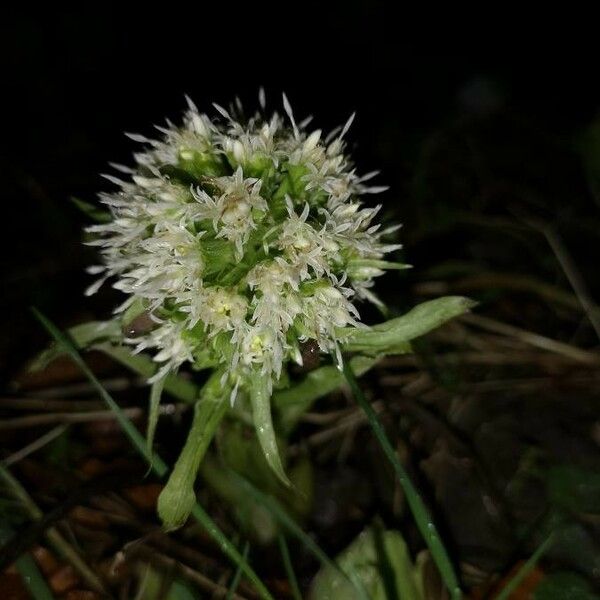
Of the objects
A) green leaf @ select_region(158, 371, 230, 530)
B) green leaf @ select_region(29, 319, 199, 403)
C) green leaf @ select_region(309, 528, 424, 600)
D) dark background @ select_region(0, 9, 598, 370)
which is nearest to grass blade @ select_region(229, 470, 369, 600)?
green leaf @ select_region(309, 528, 424, 600)

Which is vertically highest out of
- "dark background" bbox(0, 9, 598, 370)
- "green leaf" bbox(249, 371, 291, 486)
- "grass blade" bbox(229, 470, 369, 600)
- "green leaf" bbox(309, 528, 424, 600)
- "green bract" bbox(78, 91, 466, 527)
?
"dark background" bbox(0, 9, 598, 370)

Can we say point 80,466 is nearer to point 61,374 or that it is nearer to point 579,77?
point 61,374

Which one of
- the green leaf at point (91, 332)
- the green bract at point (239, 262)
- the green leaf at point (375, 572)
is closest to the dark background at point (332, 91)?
the green leaf at point (91, 332)

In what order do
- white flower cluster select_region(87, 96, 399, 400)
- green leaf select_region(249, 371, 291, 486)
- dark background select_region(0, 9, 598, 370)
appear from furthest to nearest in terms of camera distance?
dark background select_region(0, 9, 598, 370) → green leaf select_region(249, 371, 291, 486) → white flower cluster select_region(87, 96, 399, 400)

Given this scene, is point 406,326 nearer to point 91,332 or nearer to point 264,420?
point 264,420

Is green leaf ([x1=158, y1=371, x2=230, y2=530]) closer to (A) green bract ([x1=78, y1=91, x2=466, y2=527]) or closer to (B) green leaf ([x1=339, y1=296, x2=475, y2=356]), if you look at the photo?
(A) green bract ([x1=78, y1=91, x2=466, y2=527])

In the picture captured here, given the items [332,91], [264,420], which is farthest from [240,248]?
[332,91]
